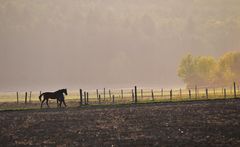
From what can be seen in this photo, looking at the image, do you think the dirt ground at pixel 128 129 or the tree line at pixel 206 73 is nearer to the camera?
the dirt ground at pixel 128 129

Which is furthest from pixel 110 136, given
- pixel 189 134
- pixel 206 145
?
pixel 206 145

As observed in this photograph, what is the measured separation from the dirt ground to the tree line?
4484 inches

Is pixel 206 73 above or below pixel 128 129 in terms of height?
above

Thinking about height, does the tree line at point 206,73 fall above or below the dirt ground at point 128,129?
above

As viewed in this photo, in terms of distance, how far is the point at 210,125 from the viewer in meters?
31.2

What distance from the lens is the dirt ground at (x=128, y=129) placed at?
2659cm

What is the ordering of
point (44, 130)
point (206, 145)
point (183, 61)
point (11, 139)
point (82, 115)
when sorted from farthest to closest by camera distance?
1. point (183, 61)
2. point (82, 115)
3. point (44, 130)
4. point (11, 139)
5. point (206, 145)

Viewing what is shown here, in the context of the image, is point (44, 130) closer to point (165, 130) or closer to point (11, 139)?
point (11, 139)

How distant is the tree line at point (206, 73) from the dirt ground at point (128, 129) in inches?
4484

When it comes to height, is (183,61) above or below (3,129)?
above

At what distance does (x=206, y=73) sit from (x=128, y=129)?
425 ft

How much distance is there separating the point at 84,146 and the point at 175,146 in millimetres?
4664

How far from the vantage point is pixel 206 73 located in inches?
6220

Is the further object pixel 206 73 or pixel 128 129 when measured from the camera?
pixel 206 73
